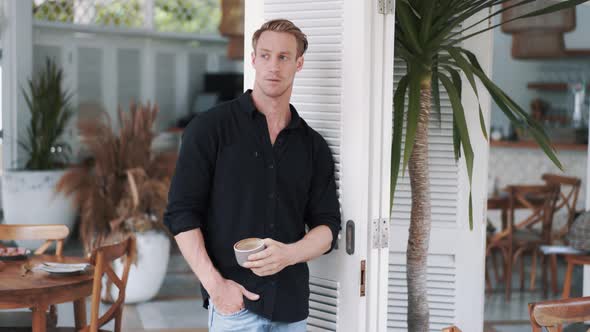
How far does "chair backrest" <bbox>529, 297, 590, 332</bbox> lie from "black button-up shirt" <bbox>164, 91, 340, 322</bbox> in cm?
69

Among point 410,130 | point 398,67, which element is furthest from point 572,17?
point 410,130

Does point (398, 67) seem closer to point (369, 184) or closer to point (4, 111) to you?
point (369, 184)

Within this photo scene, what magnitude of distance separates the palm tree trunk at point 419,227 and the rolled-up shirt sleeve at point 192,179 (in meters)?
1.07

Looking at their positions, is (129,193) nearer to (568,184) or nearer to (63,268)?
(63,268)

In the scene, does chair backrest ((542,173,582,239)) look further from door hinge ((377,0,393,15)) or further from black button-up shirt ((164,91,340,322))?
black button-up shirt ((164,91,340,322))

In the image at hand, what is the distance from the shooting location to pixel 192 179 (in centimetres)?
242

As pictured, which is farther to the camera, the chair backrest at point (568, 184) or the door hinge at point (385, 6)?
the chair backrest at point (568, 184)

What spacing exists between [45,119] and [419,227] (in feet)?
18.9

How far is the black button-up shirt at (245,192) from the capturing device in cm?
244

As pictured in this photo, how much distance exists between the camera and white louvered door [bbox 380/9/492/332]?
3664 millimetres

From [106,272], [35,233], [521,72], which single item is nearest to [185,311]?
[35,233]

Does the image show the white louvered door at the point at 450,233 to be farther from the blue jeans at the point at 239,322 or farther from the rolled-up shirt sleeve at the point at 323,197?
the blue jeans at the point at 239,322

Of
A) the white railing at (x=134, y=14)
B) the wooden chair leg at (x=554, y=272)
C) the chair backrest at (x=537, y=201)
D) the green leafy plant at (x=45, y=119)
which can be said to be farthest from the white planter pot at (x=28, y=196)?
the wooden chair leg at (x=554, y=272)

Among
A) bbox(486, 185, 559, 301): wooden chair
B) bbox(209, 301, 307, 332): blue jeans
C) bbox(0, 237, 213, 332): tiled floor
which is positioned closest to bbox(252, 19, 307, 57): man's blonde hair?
bbox(209, 301, 307, 332): blue jeans
